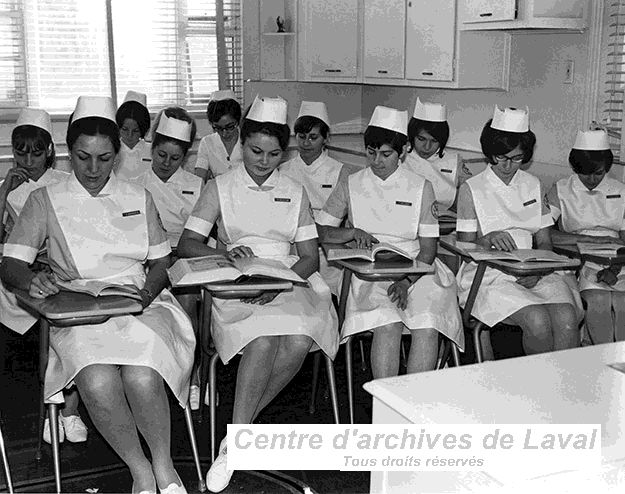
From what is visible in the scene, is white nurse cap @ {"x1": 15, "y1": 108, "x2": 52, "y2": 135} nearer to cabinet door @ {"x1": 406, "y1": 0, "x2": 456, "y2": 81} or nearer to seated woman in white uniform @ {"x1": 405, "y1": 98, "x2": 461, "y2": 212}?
seated woman in white uniform @ {"x1": 405, "y1": 98, "x2": 461, "y2": 212}

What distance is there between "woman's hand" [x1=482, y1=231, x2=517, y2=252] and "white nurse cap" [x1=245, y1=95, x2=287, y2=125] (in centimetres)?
92

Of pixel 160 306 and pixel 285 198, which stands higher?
pixel 285 198

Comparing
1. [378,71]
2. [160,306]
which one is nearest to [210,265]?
[160,306]

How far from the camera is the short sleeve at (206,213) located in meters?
3.12

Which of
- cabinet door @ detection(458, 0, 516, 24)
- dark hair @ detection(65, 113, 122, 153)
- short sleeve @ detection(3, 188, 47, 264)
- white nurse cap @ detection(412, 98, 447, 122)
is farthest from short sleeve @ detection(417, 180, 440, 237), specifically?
cabinet door @ detection(458, 0, 516, 24)

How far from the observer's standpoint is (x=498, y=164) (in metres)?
3.44

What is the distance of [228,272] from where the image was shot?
8.64 feet

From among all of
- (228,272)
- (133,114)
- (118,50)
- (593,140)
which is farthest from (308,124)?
(118,50)

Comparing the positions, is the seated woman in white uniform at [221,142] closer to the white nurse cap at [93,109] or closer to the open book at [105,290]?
the white nurse cap at [93,109]

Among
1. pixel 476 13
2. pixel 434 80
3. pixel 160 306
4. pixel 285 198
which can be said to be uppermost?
pixel 476 13

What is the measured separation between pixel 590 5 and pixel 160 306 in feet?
9.42

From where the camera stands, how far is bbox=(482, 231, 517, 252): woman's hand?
3.20 m

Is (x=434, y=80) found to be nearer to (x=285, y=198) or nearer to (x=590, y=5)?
(x=590, y=5)

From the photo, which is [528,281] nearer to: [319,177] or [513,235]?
[513,235]
